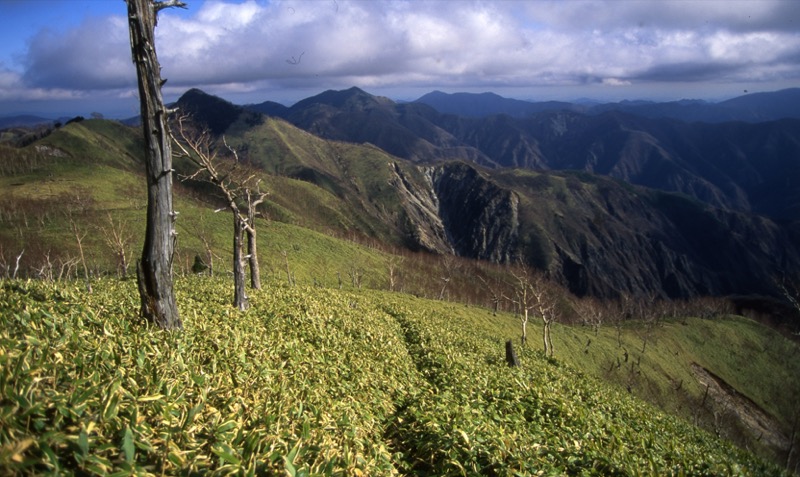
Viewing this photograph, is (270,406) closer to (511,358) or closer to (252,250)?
(511,358)

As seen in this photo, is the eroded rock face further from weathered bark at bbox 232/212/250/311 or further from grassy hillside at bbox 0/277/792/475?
weathered bark at bbox 232/212/250/311

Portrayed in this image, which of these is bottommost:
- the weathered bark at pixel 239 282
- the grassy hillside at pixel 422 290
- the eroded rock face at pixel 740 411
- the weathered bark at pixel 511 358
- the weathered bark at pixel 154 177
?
the eroded rock face at pixel 740 411

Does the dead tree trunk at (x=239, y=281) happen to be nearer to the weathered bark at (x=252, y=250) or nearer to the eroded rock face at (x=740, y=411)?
the weathered bark at (x=252, y=250)

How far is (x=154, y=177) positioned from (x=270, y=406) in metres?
6.87

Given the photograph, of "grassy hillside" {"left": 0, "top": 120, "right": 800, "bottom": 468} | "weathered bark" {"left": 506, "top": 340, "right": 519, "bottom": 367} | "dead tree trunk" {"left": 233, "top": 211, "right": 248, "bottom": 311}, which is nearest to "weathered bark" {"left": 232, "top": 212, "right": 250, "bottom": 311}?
"dead tree trunk" {"left": 233, "top": 211, "right": 248, "bottom": 311}

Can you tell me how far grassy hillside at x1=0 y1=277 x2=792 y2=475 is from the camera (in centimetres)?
532

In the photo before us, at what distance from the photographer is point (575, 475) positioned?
1022 cm

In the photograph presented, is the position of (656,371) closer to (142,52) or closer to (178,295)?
(178,295)

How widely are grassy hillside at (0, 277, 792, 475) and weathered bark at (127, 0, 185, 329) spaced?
829 millimetres

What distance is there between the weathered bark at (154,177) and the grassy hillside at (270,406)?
2.72 ft

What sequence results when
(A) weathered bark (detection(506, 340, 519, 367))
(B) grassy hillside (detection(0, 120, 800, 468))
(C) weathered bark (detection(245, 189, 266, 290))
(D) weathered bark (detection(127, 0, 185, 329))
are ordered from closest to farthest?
(D) weathered bark (detection(127, 0, 185, 329))
(A) weathered bark (detection(506, 340, 519, 367))
(C) weathered bark (detection(245, 189, 266, 290))
(B) grassy hillside (detection(0, 120, 800, 468))

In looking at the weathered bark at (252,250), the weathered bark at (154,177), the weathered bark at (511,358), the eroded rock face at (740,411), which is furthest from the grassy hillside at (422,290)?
the weathered bark at (154,177)

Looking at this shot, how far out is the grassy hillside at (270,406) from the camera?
5.32 m

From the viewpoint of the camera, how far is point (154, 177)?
11609 mm
